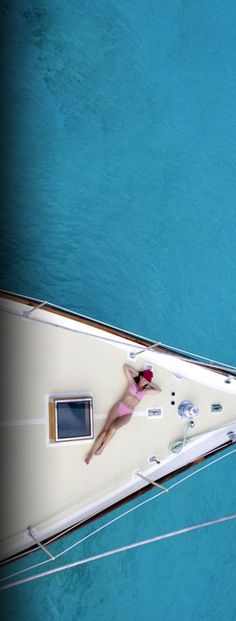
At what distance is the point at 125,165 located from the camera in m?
5.25

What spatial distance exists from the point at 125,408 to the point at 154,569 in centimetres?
214

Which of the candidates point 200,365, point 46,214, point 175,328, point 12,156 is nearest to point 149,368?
point 200,365

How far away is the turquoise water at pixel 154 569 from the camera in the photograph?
4512mm

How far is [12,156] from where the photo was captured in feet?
15.7

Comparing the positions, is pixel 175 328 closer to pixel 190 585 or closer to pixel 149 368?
pixel 149 368

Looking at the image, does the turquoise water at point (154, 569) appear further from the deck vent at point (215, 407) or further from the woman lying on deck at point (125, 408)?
the woman lying on deck at point (125, 408)

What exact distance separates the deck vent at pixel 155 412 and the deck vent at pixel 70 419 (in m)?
0.49

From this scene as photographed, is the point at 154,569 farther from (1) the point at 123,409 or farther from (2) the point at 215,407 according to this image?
(1) the point at 123,409

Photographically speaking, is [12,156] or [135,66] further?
[135,66]

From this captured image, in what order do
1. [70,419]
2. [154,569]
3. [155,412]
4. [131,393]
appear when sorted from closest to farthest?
[70,419] < [131,393] < [155,412] < [154,569]

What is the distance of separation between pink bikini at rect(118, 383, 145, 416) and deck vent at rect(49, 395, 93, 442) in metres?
0.23

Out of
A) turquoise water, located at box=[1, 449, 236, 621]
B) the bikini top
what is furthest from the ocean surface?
the bikini top

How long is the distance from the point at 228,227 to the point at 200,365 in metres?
2.15

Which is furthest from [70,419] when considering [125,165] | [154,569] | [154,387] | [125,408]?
[125,165]
